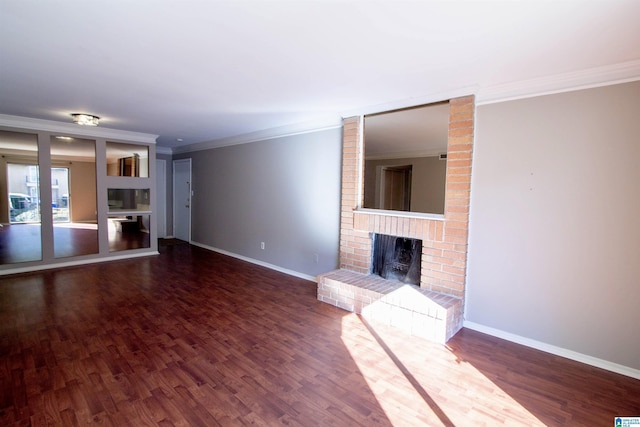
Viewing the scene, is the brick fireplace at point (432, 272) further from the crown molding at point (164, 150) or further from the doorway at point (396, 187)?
the crown molding at point (164, 150)

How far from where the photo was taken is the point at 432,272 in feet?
10.6

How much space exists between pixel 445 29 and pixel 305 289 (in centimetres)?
328

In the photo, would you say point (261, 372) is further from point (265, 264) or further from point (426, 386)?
point (265, 264)

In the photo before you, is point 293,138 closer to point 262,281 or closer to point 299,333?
point 262,281

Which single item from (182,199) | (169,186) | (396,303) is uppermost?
(169,186)

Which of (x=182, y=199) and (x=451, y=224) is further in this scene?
(x=182, y=199)

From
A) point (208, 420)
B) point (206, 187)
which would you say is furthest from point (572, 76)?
point (206, 187)

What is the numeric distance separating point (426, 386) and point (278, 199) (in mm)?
3454

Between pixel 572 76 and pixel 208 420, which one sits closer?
pixel 208 420

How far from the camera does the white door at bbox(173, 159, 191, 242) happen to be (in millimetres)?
7176

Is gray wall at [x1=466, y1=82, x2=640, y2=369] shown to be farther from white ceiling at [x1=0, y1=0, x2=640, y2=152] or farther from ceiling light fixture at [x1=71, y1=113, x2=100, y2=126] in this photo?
ceiling light fixture at [x1=71, y1=113, x2=100, y2=126]

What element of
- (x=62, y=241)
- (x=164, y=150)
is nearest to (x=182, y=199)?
(x=164, y=150)

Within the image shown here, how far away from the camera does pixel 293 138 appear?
4.69 m

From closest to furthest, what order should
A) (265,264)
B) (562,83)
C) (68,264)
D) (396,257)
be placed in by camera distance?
(562,83) < (396,257) < (68,264) < (265,264)
